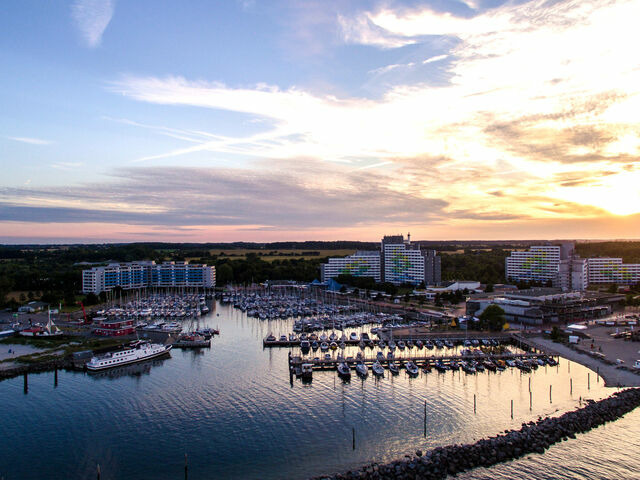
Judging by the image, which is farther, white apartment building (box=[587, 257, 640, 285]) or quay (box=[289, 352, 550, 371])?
white apartment building (box=[587, 257, 640, 285])

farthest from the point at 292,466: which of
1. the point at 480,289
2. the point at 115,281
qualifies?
the point at 115,281

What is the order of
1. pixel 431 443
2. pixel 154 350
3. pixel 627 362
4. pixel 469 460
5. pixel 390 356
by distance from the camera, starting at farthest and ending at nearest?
pixel 154 350 → pixel 390 356 → pixel 627 362 → pixel 431 443 → pixel 469 460

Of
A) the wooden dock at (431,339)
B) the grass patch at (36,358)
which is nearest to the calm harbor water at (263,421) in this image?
the grass patch at (36,358)

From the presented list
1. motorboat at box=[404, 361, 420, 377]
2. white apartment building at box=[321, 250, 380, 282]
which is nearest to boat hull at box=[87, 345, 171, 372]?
motorboat at box=[404, 361, 420, 377]

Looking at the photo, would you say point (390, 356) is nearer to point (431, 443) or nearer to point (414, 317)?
point (431, 443)

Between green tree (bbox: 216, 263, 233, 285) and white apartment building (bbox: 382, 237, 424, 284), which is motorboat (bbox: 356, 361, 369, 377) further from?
green tree (bbox: 216, 263, 233, 285)

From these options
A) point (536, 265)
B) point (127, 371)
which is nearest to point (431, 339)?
point (127, 371)

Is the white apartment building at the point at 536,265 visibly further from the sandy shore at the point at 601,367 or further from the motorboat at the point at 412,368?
the motorboat at the point at 412,368
